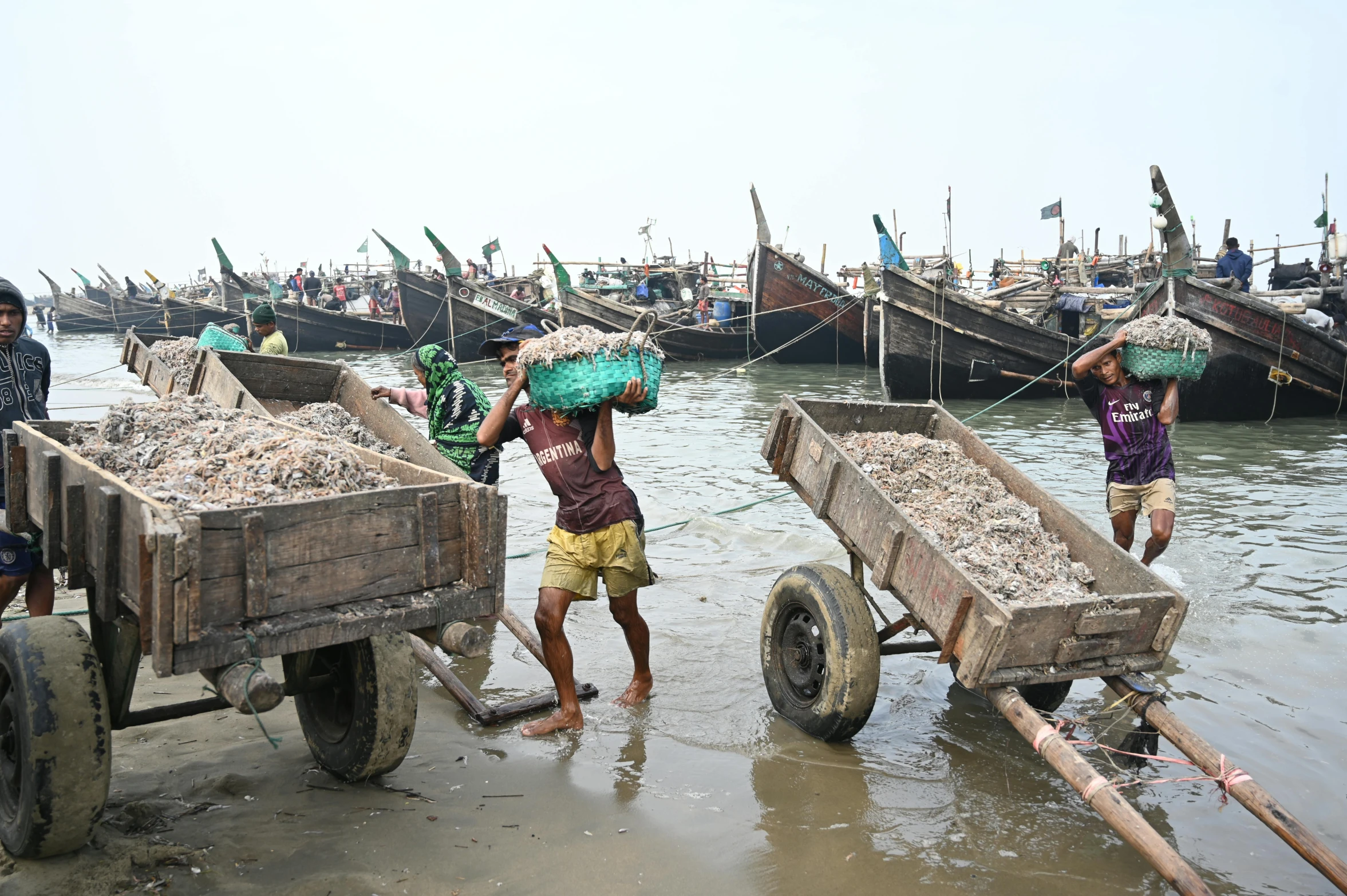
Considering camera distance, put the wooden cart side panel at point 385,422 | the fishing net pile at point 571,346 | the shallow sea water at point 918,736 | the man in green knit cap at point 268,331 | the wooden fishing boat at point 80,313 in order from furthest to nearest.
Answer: the wooden fishing boat at point 80,313, the man in green knit cap at point 268,331, the wooden cart side panel at point 385,422, the fishing net pile at point 571,346, the shallow sea water at point 918,736

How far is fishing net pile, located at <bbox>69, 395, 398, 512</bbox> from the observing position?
3014 millimetres

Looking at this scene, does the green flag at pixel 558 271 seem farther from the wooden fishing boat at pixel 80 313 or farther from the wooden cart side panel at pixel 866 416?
the wooden fishing boat at pixel 80 313

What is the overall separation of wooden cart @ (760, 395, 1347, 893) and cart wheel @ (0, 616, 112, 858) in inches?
104

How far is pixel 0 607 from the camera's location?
3.99 m

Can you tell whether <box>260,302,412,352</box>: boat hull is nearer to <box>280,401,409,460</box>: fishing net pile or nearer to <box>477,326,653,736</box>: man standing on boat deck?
<box>280,401,409,460</box>: fishing net pile

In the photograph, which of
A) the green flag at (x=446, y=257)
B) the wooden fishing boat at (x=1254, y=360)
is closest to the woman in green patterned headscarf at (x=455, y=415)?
the wooden fishing boat at (x=1254, y=360)

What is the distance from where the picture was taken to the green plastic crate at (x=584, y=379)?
3855 millimetres

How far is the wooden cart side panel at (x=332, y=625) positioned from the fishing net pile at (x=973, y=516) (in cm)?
189

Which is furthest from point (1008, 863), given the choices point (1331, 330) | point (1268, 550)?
point (1331, 330)

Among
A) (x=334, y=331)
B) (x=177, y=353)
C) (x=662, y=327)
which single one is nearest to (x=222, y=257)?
(x=334, y=331)

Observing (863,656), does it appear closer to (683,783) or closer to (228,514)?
(683,783)

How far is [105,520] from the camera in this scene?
111 inches

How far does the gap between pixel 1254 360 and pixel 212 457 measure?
16.4m

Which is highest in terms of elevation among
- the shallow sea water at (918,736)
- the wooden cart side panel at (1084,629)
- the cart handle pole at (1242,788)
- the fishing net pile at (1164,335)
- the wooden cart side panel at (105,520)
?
the fishing net pile at (1164,335)
